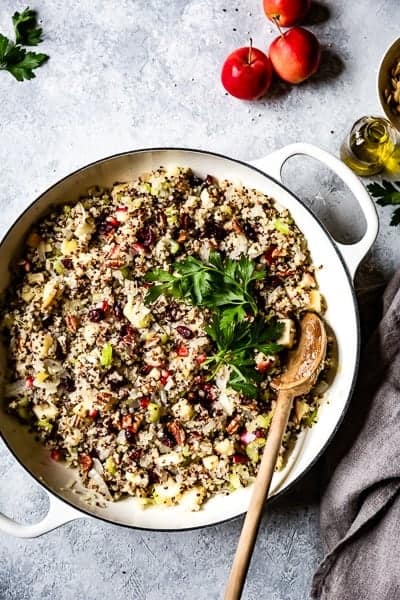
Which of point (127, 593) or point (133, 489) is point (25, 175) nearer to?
point (133, 489)

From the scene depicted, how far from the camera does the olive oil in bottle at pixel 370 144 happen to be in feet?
9.10

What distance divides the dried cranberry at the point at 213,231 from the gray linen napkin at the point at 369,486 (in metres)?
0.64

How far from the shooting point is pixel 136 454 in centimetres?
258

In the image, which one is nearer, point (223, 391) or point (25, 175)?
point (223, 391)

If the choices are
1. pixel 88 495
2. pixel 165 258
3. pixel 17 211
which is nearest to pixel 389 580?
pixel 88 495

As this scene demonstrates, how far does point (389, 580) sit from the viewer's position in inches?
100

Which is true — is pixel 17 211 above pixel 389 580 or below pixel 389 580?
above

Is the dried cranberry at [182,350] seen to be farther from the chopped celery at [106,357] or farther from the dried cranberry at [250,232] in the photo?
the dried cranberry at [250,232]

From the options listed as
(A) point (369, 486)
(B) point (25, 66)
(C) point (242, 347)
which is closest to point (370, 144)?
(C) point (242, 347)

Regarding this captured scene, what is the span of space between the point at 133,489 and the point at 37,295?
765mm

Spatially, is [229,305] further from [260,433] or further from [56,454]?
[56,454]

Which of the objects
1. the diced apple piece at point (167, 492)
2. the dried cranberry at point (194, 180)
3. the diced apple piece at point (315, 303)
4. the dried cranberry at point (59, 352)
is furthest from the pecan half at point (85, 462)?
the dried cranberry at point (194, 180)

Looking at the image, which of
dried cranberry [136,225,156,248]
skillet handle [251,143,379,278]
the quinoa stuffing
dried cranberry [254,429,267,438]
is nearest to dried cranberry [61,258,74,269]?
the quinoa stuffing

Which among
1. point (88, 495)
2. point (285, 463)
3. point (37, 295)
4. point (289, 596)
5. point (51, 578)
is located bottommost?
point (51, 578)
